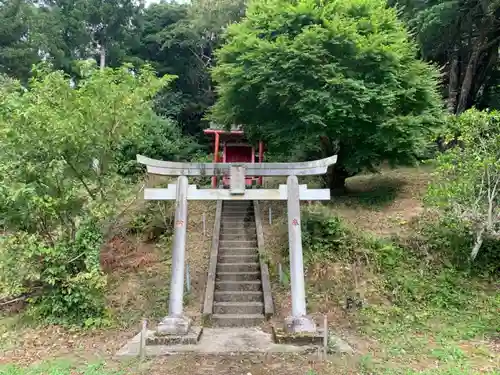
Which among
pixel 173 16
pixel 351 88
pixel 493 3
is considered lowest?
pixel 351 88

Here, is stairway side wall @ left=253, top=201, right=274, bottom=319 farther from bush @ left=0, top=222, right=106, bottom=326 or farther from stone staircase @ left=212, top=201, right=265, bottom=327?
bush @ left=0, top=222, right=106, bottom=326

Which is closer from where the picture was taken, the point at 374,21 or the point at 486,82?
the point at 374,21

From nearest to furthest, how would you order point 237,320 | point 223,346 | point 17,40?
1. point 223,346
2. point 237,320
3. point 17,40

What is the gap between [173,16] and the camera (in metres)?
29.6

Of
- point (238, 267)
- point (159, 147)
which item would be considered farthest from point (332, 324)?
point (159, 147)

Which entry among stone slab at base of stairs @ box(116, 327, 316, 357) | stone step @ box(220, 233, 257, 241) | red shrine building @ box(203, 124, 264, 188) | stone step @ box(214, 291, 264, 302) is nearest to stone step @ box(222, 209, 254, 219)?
stone step @ box(220, 233, 257, 241)

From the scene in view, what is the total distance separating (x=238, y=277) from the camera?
10.1m

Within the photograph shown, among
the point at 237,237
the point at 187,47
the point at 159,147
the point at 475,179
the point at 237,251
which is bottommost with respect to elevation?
the point at 237,251

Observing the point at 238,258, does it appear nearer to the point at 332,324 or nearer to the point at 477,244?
the point at 332,324

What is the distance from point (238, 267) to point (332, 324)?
3117 mm

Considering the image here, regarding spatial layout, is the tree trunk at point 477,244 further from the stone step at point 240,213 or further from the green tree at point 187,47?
the green tree at point 187,47

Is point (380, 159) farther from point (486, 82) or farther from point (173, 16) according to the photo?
point (173, 16)

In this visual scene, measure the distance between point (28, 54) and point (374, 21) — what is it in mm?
17959

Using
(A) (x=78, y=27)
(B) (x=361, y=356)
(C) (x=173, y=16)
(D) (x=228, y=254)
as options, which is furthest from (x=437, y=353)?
(C) (x=173, y=16)
